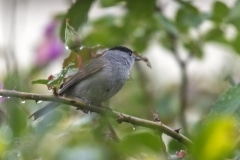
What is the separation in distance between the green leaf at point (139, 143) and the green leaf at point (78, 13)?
1231mm

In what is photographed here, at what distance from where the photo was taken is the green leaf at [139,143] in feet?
2.45

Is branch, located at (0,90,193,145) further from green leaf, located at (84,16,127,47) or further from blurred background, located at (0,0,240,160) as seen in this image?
green leaf, located at (84,16,127,47)

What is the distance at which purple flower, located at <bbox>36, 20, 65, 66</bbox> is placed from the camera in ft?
9.83

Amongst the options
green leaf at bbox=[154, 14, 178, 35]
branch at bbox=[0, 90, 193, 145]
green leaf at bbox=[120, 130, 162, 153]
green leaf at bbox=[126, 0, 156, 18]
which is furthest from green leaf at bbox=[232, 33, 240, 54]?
green leaf at bbox=[120, 130, 162, 153]

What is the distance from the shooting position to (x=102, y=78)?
2688 millimetres

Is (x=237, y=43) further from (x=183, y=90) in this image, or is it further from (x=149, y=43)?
(x=149, y=43)

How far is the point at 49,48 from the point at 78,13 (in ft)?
3.29

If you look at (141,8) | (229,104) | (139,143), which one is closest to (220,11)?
(141,8)

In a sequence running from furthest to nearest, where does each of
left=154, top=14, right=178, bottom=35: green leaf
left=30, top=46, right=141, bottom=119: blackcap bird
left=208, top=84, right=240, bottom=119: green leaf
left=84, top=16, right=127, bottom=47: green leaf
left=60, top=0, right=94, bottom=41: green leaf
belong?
left=84, top=16, right=127, bottom=47: green leaf → left=30, top=46, right=141, bottom=119: blackcap bird → left=154, top=14, right=178, bottom=35: green leaf → left=60, top=0, right=94, bottom=41: green leaf → left=208, top=84, right=240, bottom=119: green leaf

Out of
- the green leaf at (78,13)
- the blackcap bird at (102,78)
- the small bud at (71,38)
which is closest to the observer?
the small bud at (71,38)

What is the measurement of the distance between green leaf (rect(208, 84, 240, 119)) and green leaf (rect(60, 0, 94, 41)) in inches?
20.7

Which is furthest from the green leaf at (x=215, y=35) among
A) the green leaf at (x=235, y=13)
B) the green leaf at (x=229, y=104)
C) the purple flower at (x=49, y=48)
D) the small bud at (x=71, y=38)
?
the small bud at (x=71, y=38)

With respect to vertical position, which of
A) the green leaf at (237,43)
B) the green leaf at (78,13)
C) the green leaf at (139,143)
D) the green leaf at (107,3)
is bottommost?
the green leaf at (237,43)

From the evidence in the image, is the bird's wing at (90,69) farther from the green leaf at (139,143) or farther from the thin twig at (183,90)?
the green leaf at (139,143)
